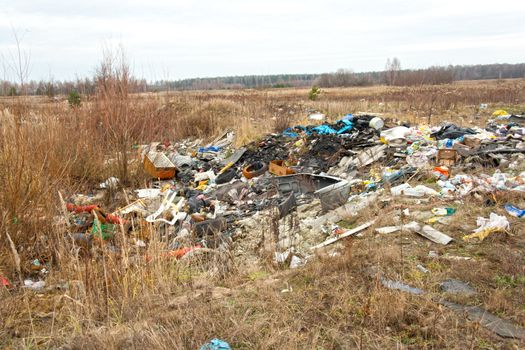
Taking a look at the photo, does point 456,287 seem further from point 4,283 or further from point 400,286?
point 4,283

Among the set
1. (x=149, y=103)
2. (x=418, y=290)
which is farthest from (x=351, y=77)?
(x=418, y=290)

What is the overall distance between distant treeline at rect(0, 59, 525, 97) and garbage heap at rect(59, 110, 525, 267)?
1495mm

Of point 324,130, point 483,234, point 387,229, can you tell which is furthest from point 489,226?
point 324,130

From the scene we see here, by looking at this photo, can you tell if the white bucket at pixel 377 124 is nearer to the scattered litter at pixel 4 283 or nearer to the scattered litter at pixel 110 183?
the scattered litter at pixel 110 183

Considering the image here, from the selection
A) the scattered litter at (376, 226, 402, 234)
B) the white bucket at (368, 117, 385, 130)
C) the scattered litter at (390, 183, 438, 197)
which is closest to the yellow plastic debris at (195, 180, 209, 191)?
the scattered litter at (390, 183, 438, 197)

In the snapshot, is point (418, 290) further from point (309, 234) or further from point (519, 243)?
point (309, 234)

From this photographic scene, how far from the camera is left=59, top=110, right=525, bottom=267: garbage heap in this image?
437 centimetres

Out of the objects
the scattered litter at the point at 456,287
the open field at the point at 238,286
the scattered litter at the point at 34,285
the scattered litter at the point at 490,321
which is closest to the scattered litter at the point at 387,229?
the open field at the point at 238,286

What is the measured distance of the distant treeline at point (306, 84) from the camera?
504 centimetres

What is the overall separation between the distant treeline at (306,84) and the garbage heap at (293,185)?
4.91 ft

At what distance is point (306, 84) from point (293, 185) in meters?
74.6

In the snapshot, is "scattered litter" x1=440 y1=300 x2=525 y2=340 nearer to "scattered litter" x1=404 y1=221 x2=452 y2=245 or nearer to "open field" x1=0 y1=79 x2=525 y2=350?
"open field" x1=0 y1=79 x2=525 y2=350

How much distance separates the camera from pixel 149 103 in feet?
25.6

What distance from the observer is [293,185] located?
6.41 meters
